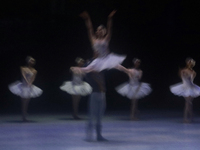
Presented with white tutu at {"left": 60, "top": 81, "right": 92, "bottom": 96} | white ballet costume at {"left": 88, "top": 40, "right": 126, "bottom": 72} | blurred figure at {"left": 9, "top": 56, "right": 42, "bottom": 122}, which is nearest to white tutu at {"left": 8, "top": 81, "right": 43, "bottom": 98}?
blurred figure at {"left": 9, "top": 56, "right": 42, "bottom": 122}

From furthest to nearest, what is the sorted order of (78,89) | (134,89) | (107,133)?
1. (78,89)
2. (134,89)
3. (107,133)

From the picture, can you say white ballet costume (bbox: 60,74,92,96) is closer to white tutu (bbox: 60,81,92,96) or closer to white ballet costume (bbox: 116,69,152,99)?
white tutu (bbox: 60,81,92,96)

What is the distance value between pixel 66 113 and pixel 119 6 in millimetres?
5143

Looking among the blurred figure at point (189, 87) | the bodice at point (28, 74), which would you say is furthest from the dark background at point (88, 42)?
the blurred figure at point (189, 87)

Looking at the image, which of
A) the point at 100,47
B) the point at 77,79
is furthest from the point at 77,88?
the point at 100,47

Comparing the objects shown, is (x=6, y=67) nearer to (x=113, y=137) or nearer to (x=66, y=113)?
(x=66, y=113)

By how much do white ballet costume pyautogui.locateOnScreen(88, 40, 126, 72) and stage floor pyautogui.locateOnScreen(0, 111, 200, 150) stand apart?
1.55 meters

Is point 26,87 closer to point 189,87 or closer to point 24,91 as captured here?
point 24,91

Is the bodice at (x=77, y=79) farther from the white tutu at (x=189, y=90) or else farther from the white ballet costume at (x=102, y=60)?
the white ballet costume at (x=102, y=60)

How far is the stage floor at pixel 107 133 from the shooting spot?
984 centimetres

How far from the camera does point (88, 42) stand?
20.0 meters

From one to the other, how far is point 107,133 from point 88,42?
28.6 feet

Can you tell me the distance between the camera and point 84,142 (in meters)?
10.3

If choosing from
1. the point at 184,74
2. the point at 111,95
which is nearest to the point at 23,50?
the point at 111,95
